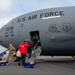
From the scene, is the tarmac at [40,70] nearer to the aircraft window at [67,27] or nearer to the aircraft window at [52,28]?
the aircraft window at [67,27]

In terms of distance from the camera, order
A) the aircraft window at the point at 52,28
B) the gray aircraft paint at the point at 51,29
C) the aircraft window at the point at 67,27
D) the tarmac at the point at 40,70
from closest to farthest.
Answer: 1. the tarmac at the point at 40,70
2. the aircraft window at the point at 67,27
3. the gray aircraft paint at the point at 51,29
4. the aircraft window at the point at 52,28

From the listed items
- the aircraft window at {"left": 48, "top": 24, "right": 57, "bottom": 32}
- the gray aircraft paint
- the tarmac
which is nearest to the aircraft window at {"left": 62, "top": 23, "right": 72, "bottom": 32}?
the gray aircraft paint

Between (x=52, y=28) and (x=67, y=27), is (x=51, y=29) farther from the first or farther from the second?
(x=67, y=27)

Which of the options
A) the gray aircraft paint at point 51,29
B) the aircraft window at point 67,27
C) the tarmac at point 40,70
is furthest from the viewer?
the gray aircraft paint at point 51,29

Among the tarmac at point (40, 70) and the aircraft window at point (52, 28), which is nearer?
the tarmac at point (40, 70)

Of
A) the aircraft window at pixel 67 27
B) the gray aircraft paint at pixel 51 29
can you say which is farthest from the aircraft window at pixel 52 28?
the aircraft window at pixel 67 27

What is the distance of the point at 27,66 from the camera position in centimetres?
1498

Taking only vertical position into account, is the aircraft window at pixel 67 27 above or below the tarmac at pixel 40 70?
above

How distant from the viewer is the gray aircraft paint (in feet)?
59.7

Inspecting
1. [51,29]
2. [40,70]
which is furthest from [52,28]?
[40,70]

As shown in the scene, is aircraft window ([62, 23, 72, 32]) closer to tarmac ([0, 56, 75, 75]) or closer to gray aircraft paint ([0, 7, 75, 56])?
gray aircraft paint ([0, 7, 75, 56])

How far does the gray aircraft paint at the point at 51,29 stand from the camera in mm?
18203

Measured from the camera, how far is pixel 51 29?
61.0 feet

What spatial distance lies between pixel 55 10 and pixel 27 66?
21.8ft
